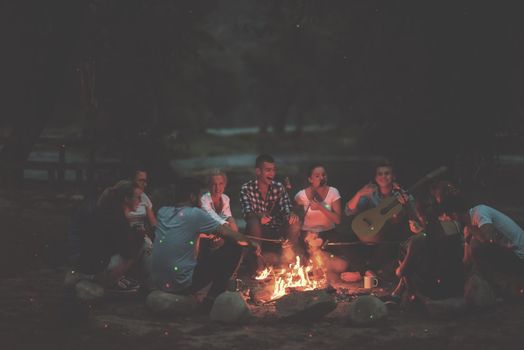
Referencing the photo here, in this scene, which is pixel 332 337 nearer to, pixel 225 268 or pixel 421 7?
pixel 225 268

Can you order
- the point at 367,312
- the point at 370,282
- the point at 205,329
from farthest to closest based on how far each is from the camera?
the point at 370,282
the point at 367,312
the point at 205,329

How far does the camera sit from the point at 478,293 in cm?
833

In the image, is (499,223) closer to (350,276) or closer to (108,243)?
(350,276)

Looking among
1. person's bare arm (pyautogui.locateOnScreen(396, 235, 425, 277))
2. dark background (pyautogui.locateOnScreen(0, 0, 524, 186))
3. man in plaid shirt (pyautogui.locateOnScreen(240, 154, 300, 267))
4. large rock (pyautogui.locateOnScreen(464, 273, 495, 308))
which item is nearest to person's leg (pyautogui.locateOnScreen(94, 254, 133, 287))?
man in plaid shirt (pyautogui.locateOnScreen(240, 154, 300, 267))

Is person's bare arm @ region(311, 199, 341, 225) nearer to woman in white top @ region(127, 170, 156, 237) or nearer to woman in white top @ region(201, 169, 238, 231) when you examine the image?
woman in white top @ region(201, 169, 238, 231)

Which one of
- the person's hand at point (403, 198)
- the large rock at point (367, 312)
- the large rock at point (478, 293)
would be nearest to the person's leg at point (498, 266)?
the large rock at point (478, 293)

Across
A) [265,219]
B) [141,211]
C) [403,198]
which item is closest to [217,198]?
[265,219]

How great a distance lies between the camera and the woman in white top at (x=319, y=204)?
34.7 ft

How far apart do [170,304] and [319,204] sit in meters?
2.96

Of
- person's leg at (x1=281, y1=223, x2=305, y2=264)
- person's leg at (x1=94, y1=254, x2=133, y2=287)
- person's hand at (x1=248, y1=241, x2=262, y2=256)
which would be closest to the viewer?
person's hand at (x1=248, y1=241, x2=262, y2=256)

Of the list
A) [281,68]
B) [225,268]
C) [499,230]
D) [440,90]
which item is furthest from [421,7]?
[281,68]

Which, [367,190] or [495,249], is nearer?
[495,249]

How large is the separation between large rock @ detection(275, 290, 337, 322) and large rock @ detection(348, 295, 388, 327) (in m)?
0.24

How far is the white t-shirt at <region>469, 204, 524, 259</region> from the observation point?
28.9ft
